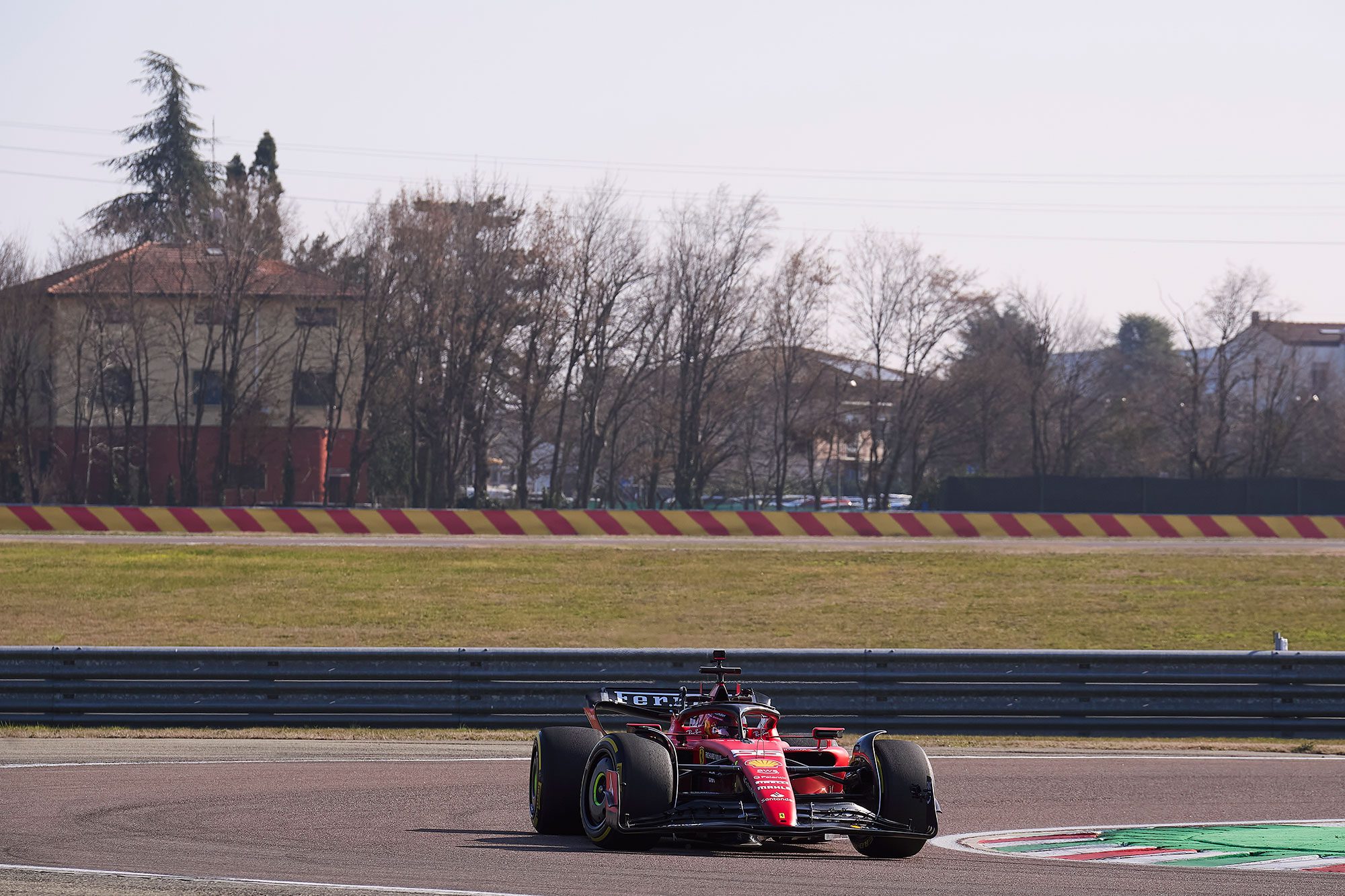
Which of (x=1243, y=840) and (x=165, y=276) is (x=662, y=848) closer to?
(x=1243, y=840)

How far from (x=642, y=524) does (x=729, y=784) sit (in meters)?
27.9

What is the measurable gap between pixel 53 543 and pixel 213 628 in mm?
10108

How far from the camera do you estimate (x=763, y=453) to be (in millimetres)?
65250

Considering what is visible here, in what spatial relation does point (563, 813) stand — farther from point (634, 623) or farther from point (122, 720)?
point (634, 623)

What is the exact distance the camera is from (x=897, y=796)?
832cm

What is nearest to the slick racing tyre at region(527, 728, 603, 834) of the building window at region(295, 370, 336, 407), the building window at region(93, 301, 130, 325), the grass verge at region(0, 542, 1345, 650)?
the grass verge at region(0, 542, 1345, 650)

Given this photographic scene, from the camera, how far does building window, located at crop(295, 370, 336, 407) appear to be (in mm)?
59031

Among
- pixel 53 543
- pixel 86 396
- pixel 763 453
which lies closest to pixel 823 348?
pixel 763 453

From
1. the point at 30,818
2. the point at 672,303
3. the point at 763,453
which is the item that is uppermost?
the point at 672,303

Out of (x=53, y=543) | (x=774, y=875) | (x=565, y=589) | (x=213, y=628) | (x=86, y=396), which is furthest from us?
(x=86, y=396)

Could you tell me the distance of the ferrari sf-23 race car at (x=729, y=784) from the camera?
8008 mm

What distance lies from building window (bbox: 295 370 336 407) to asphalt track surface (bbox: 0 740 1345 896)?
46.5 m

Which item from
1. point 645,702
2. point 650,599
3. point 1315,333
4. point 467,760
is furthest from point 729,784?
point 1315,333

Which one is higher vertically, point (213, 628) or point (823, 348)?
point (823, 348)
